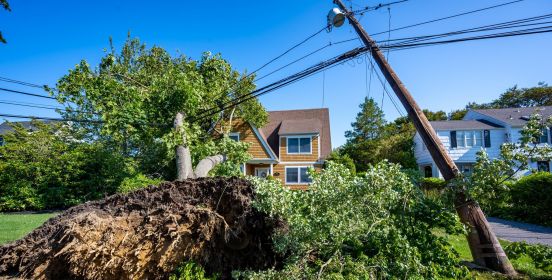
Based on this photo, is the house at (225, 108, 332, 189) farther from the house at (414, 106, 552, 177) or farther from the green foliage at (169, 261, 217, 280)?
the green foliage at (169, 261, 217, 280)

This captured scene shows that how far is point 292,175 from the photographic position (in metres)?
22.0

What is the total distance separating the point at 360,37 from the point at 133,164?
1355 cm

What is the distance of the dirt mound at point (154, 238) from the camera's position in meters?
3.10

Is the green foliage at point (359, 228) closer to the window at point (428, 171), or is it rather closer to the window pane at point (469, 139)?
the window pane at point (469, 139)

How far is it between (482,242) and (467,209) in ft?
1.73

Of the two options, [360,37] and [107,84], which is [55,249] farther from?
[107,84]

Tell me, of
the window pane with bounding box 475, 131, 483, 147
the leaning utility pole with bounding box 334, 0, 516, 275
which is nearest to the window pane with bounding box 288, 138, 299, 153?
the window pane with bounding box 475, 131, 483, 147

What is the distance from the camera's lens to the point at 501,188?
12.4ft

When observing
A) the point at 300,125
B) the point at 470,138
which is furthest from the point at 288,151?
the point at 470,138

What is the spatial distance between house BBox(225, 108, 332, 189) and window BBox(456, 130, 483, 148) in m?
11.0

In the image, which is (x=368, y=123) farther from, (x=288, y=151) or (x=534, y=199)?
(x=534, y=199)

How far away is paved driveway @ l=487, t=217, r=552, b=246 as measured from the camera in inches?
296

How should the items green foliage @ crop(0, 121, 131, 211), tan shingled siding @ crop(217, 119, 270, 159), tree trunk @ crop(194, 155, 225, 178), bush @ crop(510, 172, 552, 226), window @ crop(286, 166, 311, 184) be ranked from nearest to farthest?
tree trunk @ crop(194, 155, 225, 178)
bush @ crop(510, 172, 552, 226)
green foliage @ crop(0, 121, 131, 211)
tan shingled siding @ crop(217, 119, 270, 159)
window @ crop(286, 166, 311, 184)

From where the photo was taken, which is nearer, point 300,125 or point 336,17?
point 336,17
